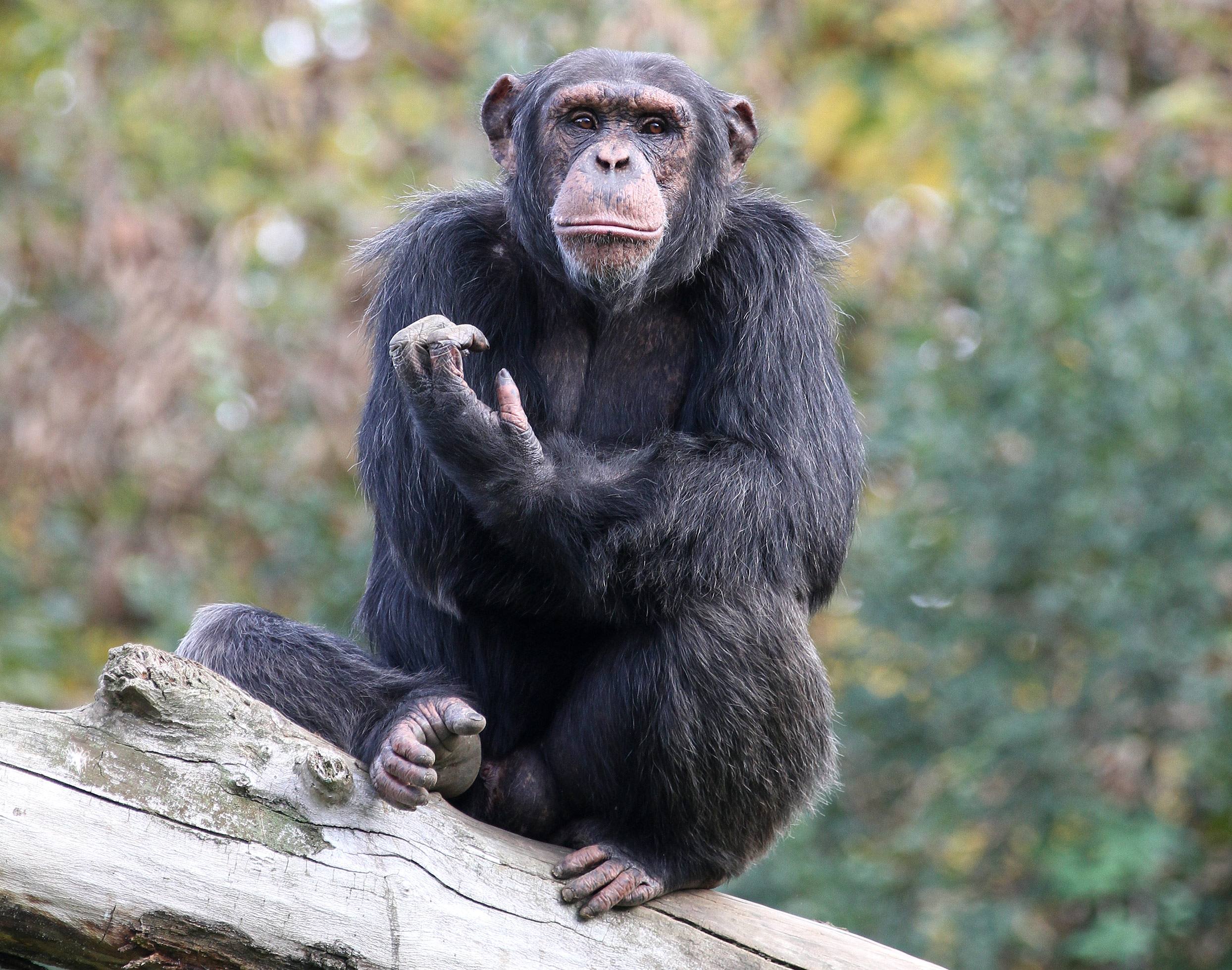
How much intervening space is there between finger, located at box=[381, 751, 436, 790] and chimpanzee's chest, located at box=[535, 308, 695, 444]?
120 cm

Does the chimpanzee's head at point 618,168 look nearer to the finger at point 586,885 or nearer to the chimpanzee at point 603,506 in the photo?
the chimpanzee at point 603,506

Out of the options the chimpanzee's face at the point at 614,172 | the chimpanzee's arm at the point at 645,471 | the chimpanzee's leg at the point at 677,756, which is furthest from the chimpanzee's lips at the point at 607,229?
the chimpanzee's leg at the point at 677,756

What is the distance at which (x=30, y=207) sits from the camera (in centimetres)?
914

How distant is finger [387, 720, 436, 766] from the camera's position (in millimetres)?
3605

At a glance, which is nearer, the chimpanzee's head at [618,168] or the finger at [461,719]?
the finger at [461,719]

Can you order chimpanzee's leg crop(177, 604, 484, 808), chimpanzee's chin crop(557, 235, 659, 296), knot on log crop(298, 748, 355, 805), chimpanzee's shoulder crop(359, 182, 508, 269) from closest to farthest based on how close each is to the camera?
knot on log crop(298, 748, 355, 805)
chimpanzee's leg crop(177, 604, 484, 808)
chimpanzee's chin crop(557, 235, 659, 296)
chimpanzee's shoulder crop(359, 182, 508, 269)

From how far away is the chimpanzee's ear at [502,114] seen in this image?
467 cm

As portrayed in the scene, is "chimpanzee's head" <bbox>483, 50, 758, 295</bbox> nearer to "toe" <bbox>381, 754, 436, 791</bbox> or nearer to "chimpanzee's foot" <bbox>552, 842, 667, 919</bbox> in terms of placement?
"toe" <bbox>381, 754, 436, 791</bbox>

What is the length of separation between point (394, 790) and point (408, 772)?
0.07 meters

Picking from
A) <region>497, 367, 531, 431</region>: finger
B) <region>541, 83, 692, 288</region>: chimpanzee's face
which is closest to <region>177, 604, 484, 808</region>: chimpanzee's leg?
<region>497, 367, 531, 431</region>: finger

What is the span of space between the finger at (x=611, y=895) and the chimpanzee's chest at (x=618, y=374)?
1322 millimetres

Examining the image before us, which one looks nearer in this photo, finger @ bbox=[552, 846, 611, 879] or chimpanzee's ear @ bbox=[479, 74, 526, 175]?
finger @ bbox=[552, 846, 611, 879]

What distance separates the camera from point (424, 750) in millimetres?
3607

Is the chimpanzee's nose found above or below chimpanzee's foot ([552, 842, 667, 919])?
above
